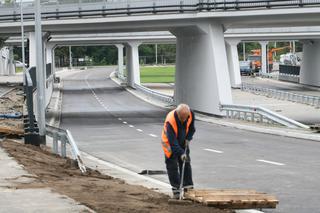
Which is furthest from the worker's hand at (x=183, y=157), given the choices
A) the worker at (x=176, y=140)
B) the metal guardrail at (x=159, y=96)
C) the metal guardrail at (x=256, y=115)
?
the metal guardrail at (x=159, y=96)

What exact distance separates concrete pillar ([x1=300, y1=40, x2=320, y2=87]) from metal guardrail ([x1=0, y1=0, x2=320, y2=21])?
39903 millimetres

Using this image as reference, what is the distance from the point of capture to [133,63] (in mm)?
86562

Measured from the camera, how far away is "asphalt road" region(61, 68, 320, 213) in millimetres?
14180

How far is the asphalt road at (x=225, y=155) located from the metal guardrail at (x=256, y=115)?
6.73 feet

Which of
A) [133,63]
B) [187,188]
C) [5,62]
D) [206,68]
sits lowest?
[5,62]

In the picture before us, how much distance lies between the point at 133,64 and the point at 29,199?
249 feet

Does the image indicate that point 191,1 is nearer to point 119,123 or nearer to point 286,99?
point 119,123

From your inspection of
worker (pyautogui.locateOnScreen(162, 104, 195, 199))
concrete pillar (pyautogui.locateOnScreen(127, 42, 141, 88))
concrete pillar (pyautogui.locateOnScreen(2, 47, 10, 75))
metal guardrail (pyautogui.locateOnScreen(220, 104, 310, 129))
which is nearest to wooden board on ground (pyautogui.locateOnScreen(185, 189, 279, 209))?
worker (pyautogui.locateOnScreen(162, 104, 195, 199))

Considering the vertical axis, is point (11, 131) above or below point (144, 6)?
below

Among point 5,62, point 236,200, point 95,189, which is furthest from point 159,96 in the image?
point 5,62

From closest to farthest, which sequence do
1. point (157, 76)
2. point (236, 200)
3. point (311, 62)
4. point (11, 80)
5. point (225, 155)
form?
point (236, 200)
point (225, 155)
point (311, 62)
point (11, 80)
point (157, 76)

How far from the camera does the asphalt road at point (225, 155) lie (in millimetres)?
14180

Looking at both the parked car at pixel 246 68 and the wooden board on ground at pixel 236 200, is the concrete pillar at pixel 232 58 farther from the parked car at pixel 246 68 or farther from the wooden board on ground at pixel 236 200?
the wooden board on ground at pixel 236 200

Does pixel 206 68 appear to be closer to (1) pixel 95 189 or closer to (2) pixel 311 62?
(1) pixel 95 189
